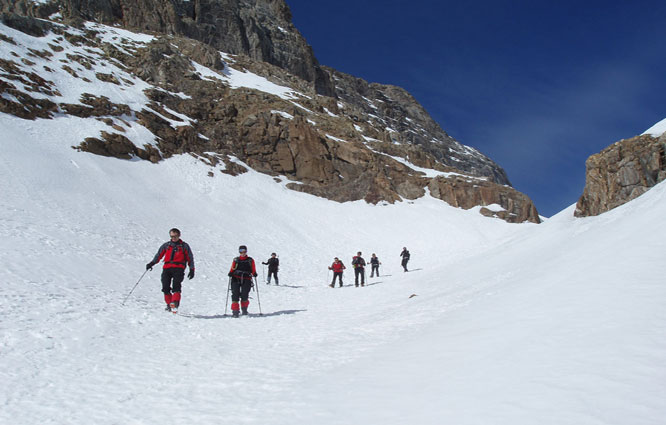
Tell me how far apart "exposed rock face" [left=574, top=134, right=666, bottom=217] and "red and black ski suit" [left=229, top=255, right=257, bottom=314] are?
12090mm

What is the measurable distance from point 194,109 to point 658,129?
44708 mm

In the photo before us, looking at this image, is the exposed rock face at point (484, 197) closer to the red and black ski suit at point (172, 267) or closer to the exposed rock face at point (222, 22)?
the red and black ski suit at point (172, 267)

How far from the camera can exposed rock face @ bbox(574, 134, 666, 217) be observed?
12.1 m

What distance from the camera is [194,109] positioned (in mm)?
46438

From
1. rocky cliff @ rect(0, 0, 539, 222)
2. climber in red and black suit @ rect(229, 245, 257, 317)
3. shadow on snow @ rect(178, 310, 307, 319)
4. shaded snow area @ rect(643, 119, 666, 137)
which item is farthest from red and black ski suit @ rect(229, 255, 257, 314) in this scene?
rocky cliff @ rect(0, 0, 539, 222)

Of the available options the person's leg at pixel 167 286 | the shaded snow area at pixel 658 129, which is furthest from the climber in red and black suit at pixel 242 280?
the shaded snow area at pixel 658 129

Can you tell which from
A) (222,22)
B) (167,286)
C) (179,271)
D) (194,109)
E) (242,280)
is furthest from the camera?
(222,22)

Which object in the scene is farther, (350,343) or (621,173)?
(621,173)

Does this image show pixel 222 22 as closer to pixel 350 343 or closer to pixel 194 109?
pixel 194 109

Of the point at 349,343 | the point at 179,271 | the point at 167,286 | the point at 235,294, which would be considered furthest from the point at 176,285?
the point at 349,343

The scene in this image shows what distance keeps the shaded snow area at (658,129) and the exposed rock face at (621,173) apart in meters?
0.22

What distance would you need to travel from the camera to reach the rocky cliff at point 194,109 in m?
34.9

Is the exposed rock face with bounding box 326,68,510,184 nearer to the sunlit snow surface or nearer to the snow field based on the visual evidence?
the snow field

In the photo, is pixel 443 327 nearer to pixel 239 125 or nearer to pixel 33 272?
pixel 33 272
